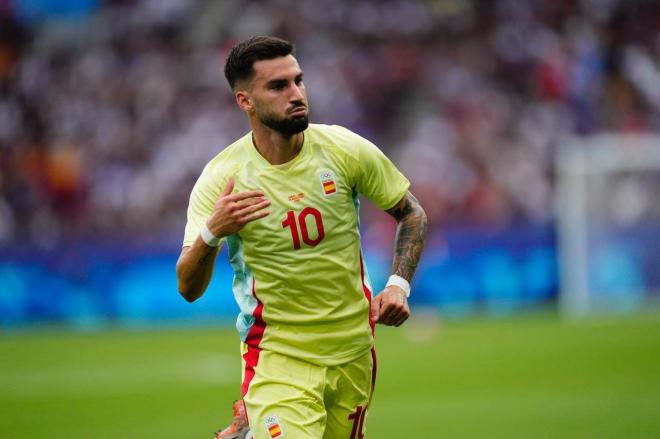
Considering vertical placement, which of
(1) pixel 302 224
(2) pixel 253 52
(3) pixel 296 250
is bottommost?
(3) pixel 296 250

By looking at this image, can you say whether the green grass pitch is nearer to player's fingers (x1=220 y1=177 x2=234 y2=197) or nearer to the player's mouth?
the player's mouth

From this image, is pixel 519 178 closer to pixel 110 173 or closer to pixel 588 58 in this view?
pixel 588 58

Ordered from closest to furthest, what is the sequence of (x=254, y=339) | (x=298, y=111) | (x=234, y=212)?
(x=234, y=212)
(x=298, y=111)
(x=254, y=339)

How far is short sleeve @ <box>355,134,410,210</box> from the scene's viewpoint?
21.2ft

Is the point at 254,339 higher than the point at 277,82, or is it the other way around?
the point at 277,82

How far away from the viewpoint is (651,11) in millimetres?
24906

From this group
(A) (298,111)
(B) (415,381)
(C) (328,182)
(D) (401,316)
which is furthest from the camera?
(B) (415,381)

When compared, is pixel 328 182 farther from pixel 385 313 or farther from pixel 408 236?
pixel 385 313

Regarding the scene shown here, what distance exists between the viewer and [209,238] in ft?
19.7

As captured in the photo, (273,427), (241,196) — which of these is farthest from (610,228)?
(241,196)

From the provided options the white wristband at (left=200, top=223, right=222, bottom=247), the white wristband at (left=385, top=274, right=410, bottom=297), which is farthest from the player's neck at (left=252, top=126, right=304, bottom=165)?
the white wristband at (left=385, top=274, right=410, bottom=297)

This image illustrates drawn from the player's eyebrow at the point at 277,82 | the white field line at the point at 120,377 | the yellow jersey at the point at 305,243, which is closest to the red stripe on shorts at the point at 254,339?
the yellow jersey at the point at 305,243

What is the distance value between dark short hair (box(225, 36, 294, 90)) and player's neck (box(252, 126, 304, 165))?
33 cm

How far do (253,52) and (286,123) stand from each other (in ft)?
1.45
